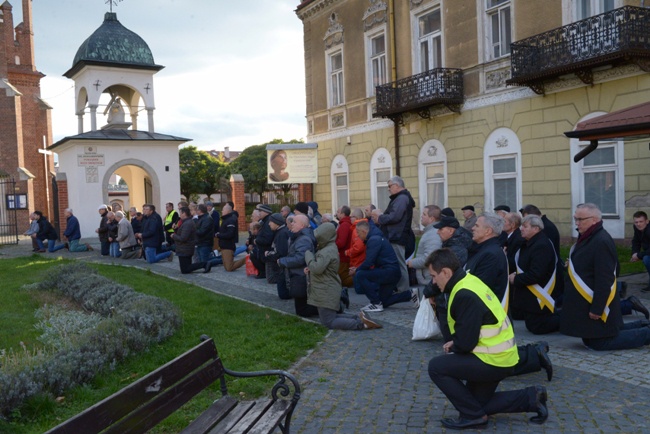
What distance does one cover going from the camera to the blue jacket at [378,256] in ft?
33.1

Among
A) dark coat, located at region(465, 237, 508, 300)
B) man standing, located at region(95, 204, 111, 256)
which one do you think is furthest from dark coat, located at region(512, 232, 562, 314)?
man standing, located at region(95, 204, 111, 256)

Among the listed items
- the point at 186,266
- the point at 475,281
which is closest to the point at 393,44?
the point at 186,266

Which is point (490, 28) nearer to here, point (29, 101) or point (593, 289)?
point (593, 289)

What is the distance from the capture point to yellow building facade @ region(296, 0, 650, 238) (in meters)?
15.8

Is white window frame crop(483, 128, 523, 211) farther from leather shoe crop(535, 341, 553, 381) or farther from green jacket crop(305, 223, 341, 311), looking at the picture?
leather shoe crop(535, 341, 553, 381)

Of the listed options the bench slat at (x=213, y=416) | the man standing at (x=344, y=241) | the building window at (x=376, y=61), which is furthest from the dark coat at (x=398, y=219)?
the building window at (x=376, y=61)

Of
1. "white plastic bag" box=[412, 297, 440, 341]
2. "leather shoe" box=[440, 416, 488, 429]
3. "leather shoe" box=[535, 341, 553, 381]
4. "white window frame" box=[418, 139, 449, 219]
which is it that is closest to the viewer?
"leather shoe" box=[440, 416, 488, 429]

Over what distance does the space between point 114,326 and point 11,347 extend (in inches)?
60.8

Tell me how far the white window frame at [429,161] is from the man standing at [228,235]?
8891 millimetres

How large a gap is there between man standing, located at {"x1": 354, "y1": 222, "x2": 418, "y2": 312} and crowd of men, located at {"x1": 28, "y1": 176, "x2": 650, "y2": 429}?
17 mm

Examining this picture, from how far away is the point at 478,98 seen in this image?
20172 millimetres

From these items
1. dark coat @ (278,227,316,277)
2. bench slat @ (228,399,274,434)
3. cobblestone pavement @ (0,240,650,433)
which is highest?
dark coat @ (278,227,316,277)

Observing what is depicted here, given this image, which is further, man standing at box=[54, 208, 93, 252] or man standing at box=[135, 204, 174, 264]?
man standing at box=[54, 208, 93, 252]

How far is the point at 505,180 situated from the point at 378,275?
10840mm
